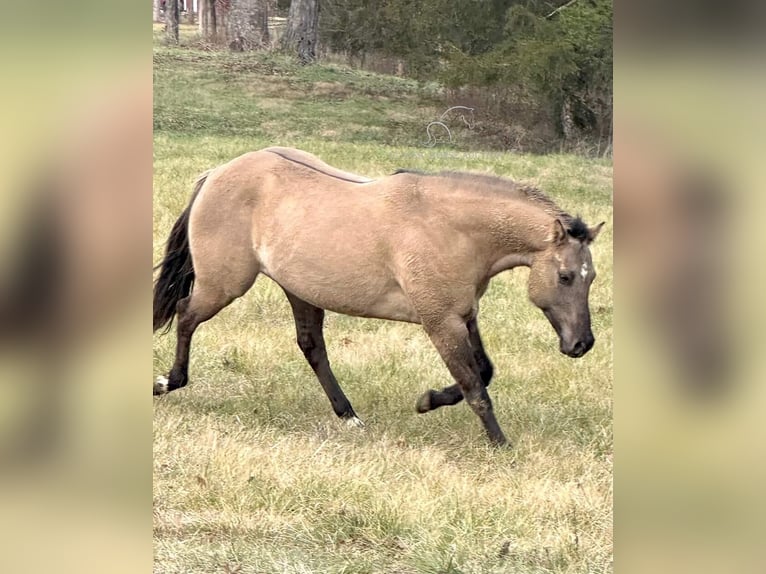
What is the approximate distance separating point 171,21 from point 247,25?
16.6 inches

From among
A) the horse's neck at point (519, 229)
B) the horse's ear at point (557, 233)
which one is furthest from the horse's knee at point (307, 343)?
the horse's ear at point (557, 233)

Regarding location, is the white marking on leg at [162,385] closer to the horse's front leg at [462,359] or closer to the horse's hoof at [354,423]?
the horse's hoof at [354,423]

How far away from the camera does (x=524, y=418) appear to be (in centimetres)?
443

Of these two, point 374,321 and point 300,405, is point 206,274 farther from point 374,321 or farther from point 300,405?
point 374,321

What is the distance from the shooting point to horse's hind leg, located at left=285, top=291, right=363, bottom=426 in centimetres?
443

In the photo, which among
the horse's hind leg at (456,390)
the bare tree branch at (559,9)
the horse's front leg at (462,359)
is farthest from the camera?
the horse's hind leg at (456,390)

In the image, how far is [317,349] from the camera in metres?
4.49

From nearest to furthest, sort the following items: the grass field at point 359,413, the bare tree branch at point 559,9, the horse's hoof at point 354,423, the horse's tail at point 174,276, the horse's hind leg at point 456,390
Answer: the grass field at point 359,413
the bare tree branch at point 559,9
the horse's hind leg at point 456,390
the horse's hoof at point 354,423
the horse's tail at point 174,276

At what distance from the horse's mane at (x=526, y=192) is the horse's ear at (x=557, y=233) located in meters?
0.03

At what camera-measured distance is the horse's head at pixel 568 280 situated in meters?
3.84

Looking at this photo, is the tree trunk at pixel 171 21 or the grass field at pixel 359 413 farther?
the tree trunk at pixel 171 21
